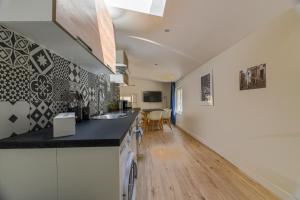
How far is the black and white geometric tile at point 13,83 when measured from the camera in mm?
1051

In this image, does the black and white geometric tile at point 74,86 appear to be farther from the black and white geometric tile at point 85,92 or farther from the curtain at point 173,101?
the curtain at point 173,101

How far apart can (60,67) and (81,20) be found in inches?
20.1

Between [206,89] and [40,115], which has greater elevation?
[206,89]

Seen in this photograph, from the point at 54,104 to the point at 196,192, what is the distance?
1.80 meters

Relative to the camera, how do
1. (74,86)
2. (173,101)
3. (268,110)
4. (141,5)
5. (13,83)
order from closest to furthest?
1. (13,83)
2. (74,86)
3. (268,110)
4. (141,5)
5. (173,101)

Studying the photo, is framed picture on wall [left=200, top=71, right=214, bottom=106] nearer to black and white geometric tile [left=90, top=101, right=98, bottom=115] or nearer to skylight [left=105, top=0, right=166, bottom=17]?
skylight [left=105, top=0, right=166, bottom=17]

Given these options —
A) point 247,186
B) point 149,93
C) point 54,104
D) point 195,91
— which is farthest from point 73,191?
point 149,93

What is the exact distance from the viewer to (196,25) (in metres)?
2.65

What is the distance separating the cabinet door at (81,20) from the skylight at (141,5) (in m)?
0.97

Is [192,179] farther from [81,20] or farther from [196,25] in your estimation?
[81,20]

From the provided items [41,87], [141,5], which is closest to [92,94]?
[41,87]

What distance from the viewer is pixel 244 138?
2730 mm

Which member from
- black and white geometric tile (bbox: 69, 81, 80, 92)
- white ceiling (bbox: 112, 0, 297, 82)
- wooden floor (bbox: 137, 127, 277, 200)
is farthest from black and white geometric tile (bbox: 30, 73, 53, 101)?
white ceiling (bbox: 112, 0, 297, 82)

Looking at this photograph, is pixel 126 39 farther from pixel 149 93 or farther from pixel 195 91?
pixel 149 93
